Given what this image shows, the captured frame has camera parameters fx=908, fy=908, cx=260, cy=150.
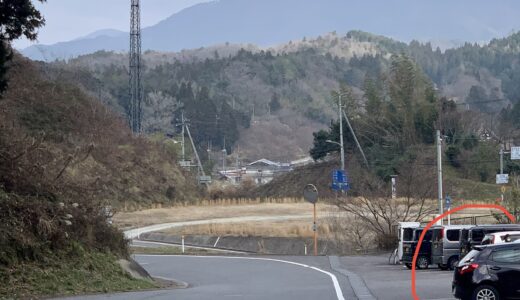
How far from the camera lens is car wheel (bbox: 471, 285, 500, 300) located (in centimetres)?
1609

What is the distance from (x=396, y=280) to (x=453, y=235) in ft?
17.7

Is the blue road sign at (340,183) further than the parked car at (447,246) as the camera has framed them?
Yes

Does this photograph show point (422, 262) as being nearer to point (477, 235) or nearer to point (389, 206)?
point (477, 235)

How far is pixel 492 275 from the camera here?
16.1m

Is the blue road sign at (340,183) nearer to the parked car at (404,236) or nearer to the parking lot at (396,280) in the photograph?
the parking lot at (396,280)

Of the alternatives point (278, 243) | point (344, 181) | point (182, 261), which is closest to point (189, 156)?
point (344, 181)

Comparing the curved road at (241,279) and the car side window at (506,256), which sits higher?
the car side window at (506,256)

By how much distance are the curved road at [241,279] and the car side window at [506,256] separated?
463cm

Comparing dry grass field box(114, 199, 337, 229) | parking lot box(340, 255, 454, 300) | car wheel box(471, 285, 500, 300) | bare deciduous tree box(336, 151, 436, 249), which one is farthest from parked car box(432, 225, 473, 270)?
dry grass field box(114, 199, 337, 229)

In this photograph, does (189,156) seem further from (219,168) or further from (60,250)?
(60,250)

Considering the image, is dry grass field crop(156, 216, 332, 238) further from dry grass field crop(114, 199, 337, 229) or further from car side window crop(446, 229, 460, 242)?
car side window crop(446, 229, 460, 242)

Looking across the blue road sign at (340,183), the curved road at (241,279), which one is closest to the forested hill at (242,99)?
the blue road sign at (340,183)

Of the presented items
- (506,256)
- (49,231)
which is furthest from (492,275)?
(49,231)

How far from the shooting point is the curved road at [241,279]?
2144cm
